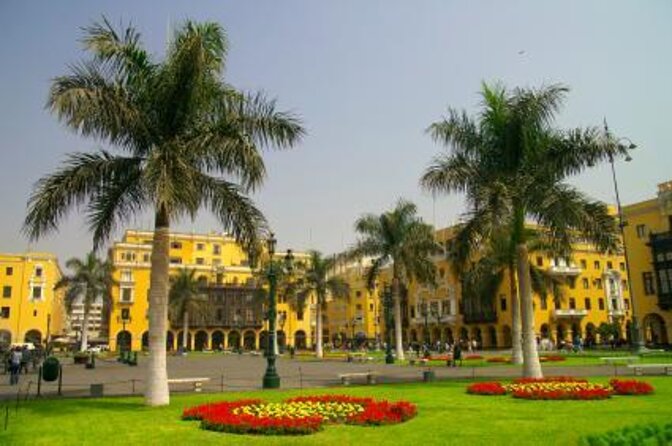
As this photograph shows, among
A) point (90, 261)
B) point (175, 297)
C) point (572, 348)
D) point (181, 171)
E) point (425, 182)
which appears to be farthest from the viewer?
point (175, 297)

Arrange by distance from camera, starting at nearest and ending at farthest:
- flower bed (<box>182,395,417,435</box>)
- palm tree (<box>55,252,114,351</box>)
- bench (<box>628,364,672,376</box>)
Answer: flower bed (<box>182,395,417,435</box>)
bench (<box>628,364,672,376</box>)
palm tree (<box>55,252,114,351</box>)

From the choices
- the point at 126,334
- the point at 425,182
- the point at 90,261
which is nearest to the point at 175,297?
the point at 90,261

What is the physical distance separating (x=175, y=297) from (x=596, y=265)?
5160 centimetres

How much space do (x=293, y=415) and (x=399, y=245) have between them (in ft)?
93.6

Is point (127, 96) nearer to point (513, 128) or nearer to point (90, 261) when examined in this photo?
point (513, 128)

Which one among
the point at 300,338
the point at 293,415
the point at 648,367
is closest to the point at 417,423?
the point at 293,415

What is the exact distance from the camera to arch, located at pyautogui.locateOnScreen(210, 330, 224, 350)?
301 ft

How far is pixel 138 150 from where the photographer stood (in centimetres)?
1546

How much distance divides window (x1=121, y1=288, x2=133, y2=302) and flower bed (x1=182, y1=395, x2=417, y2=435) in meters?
76.6

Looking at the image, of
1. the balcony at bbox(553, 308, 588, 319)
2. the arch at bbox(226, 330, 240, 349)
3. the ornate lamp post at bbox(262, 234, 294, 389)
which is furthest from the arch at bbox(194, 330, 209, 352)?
the ornate lamp post at bbox(262, 234, 294, 389)

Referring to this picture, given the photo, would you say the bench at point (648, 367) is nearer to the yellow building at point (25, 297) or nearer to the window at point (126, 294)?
the window at point (126, 294)

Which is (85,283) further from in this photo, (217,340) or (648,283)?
(648,283)

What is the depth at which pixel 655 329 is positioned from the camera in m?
55.8

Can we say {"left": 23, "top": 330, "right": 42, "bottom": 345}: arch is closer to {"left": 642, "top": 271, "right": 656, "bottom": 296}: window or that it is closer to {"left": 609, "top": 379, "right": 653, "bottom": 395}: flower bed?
{"left": 642, "top": 271, "right": 656, "bottom": 296}: window
